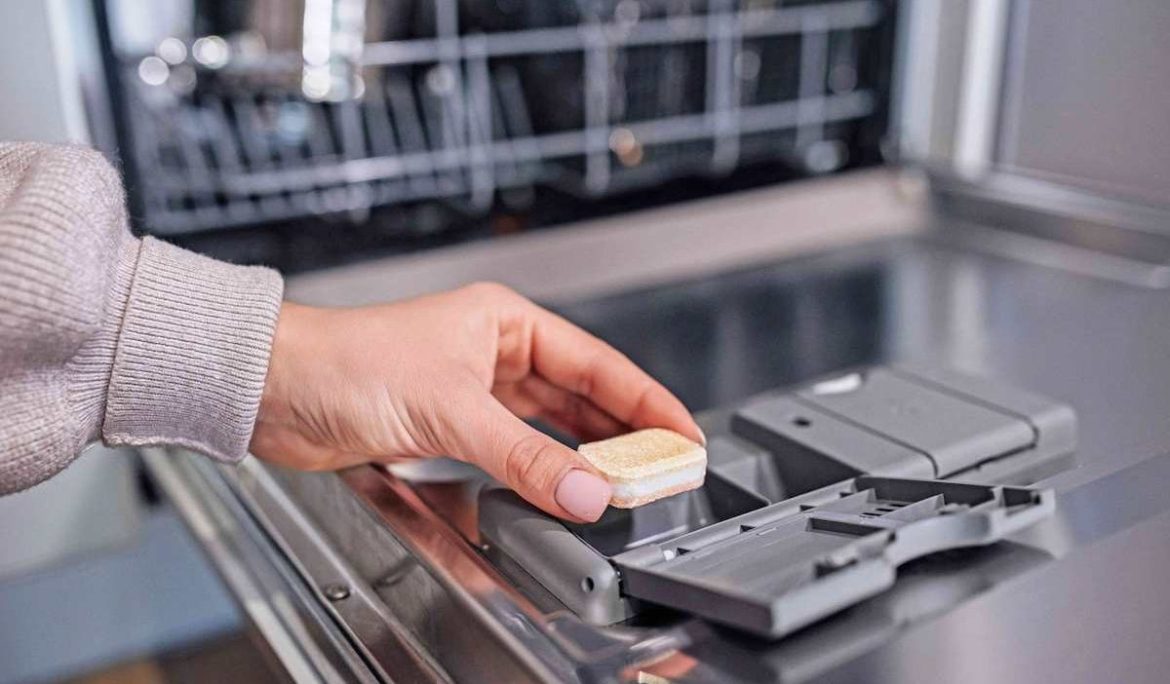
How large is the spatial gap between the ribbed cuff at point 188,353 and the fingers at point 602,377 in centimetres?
17

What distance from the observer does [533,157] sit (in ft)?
3.48

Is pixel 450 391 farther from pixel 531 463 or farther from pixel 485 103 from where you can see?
pixel 485 103

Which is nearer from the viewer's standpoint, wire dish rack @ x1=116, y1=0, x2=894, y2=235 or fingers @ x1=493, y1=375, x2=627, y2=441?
fingers @ x1=493, y1=375, x2=627, y2=441

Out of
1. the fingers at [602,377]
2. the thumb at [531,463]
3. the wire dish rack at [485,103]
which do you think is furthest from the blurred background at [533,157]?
the thumb at [531,463]

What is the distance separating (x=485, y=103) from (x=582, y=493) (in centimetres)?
58

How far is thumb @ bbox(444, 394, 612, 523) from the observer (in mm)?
556

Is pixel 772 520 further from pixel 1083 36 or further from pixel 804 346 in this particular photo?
pixel 1083 36

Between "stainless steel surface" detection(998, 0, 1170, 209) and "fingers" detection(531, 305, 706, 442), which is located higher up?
"stainless steel surface" detection(998, 0, 1170, 209)

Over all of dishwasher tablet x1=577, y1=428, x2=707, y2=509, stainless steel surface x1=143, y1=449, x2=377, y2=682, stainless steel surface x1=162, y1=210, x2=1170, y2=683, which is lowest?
stainless steel surface x1=143, y1=449, x2=377, y2=682

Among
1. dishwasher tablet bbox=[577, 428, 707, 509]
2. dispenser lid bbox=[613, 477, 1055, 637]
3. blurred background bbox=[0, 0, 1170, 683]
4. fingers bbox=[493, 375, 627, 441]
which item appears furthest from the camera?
blurred background bbox=[0, 0, 1170, 683]

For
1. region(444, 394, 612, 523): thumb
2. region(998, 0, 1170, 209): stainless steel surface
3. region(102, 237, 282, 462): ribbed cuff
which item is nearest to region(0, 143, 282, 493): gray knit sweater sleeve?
region(102, 237, 282, 462): ribbed cuff

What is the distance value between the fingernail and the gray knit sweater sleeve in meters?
0.19

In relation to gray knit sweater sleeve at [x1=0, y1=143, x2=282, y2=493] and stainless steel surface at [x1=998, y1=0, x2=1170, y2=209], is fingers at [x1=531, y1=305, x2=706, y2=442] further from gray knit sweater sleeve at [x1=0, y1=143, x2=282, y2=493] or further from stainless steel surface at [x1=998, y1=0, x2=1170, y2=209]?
stainless steel surface at [x1=998, y1=0, x2=1170, y2=209]

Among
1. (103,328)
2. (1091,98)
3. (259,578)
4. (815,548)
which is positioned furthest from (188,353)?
(1091,98)
